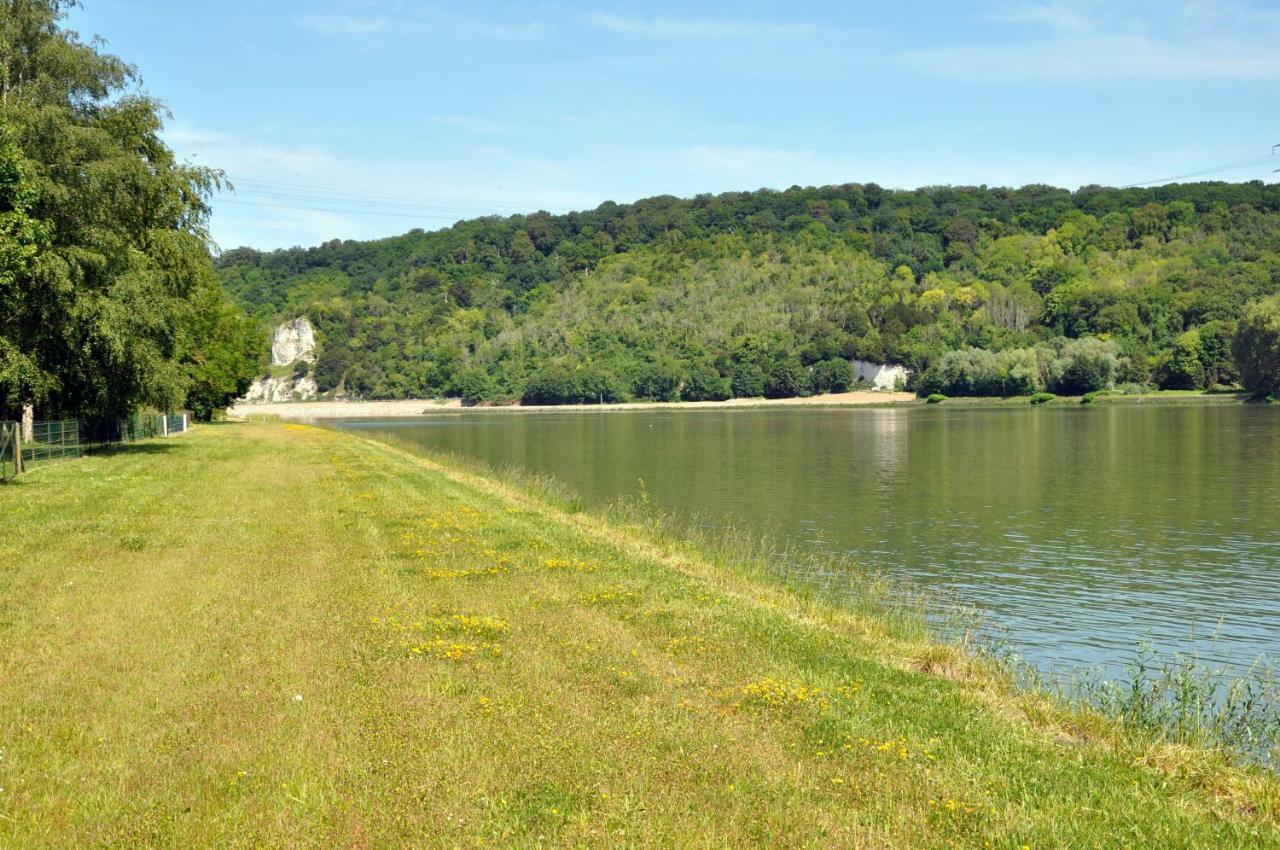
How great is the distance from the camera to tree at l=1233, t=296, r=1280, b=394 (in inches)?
4921

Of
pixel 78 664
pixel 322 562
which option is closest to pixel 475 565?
pixel 322 562

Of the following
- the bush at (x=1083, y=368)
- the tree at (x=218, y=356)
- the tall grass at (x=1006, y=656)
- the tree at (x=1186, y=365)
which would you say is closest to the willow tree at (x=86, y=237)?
the tall grass at (x=1006, y=656)

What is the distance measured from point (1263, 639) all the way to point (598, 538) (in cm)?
1299

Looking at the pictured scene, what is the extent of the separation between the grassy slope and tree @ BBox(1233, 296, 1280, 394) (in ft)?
434

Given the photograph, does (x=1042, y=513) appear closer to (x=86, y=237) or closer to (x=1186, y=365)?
(x=86, y=237)

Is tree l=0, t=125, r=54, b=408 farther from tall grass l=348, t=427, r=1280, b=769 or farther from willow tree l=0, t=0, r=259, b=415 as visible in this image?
tall grass l=348, t=427, r=1280, b=769

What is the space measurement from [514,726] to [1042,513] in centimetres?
2840

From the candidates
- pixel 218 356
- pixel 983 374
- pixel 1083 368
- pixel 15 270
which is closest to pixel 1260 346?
pixel 1083 368

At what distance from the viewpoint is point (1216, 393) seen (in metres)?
151

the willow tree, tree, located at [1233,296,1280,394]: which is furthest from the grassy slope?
tree, located at [1233,296,1280,394]

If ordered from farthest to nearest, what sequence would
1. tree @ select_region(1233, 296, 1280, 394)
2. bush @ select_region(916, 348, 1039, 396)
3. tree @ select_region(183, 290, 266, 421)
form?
bush @ select_region(916, 348, 1039, 396), tree @ select_region(1233, 296, 1280, 394), tree @ select_region(183, 290, 266, 421)

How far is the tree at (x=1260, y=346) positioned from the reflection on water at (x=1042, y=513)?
206ft

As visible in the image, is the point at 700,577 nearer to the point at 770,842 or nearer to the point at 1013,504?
the point at 770,842

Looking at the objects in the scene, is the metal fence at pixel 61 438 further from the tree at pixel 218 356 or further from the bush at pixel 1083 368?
the bush at pixel 1083 368
